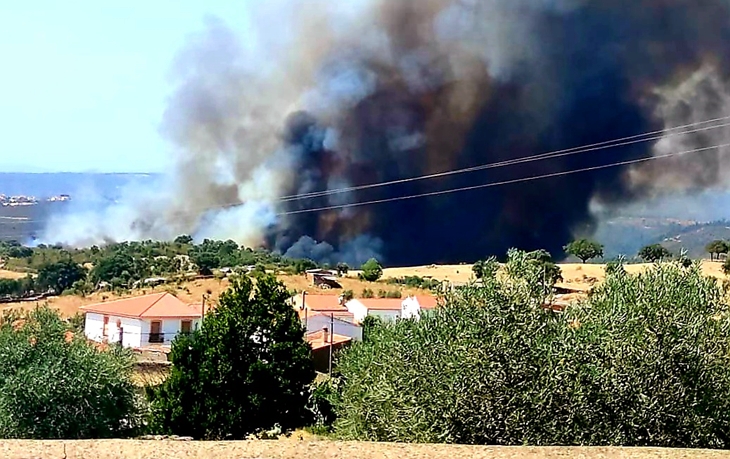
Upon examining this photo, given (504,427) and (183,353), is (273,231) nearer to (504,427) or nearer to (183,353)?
(183,353)

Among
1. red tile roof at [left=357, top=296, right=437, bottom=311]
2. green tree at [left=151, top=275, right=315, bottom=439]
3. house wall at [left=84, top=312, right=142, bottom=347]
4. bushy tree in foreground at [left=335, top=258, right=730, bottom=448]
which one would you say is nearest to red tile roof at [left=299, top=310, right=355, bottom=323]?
red tile roof at [left=357, top=296, right=437, bottom=311]

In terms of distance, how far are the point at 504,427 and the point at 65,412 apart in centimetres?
745

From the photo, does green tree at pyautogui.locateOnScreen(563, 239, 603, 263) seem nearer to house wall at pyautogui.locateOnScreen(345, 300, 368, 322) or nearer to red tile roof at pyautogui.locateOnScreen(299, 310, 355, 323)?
house wall at pyautogui.locateOnScreen(345, 300, 368, 322)

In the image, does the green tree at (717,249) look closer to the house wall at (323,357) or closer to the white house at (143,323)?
the house wall at (323,357)

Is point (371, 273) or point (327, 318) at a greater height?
point (371, 273)

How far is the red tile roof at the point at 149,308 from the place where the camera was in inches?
1278

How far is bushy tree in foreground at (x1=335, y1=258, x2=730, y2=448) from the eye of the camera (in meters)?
8.59

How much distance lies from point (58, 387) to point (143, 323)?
19.1 meters

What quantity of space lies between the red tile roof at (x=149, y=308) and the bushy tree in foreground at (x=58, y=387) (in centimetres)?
1707

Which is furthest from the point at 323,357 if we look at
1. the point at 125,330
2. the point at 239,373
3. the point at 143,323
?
the point at 239,373

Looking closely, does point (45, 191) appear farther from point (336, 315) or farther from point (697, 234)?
point (336, 315)

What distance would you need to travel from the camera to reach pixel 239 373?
1689 centimetres

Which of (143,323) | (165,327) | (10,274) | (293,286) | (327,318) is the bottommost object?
(165,327)

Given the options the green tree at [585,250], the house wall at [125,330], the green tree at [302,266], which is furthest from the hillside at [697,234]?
the house wall at [125,330]
